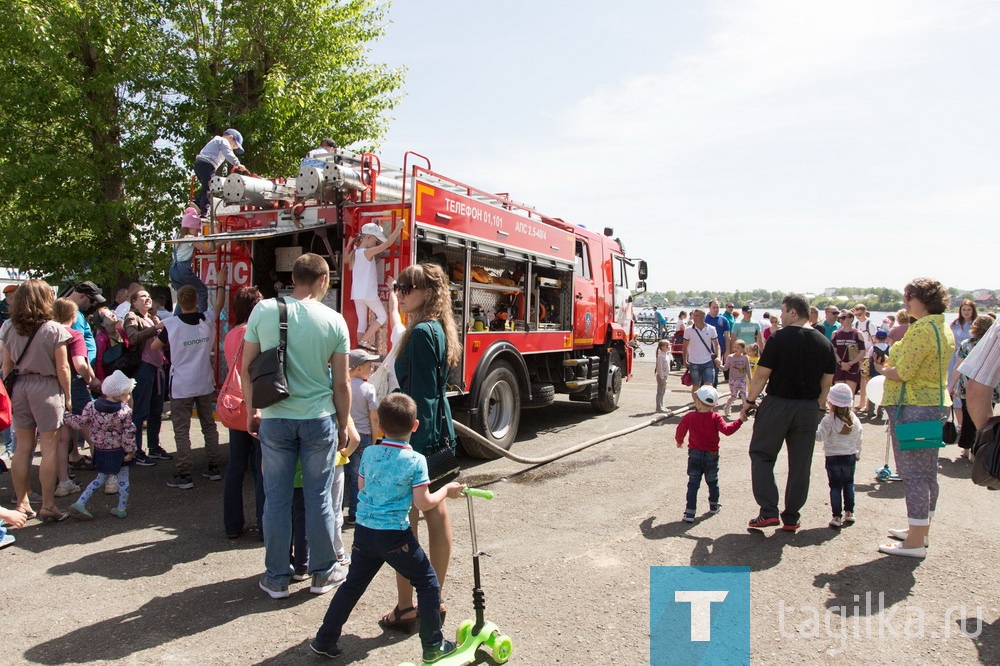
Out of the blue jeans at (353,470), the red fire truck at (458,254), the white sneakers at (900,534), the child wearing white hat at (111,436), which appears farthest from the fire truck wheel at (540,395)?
the child wearing white hat at (111,436)

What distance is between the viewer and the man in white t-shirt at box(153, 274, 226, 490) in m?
6.22

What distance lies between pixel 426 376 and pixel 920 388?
147 inches

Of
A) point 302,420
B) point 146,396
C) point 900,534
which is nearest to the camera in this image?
point 302,420

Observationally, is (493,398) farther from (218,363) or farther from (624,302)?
(624,302)

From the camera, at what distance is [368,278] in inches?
242

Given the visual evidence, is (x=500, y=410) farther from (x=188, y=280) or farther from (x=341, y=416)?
(x=341, y=416)

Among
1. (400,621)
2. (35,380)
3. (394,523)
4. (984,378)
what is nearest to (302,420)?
(394,523)

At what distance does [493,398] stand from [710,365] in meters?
4.50

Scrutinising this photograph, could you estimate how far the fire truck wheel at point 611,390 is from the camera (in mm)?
11352

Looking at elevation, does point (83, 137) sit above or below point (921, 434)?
above

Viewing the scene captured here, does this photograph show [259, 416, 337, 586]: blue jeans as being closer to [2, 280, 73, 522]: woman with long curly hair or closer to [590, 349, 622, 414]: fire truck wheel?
[2, 280, 73, 522]: woman with long curly hair

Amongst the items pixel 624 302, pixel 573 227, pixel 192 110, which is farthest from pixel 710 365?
pixel 192 110

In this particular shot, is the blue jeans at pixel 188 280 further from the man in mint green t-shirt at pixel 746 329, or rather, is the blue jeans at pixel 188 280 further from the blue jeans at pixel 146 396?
the man in mint green t-shirt at pixel 746 329

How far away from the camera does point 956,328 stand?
34.2 feet
